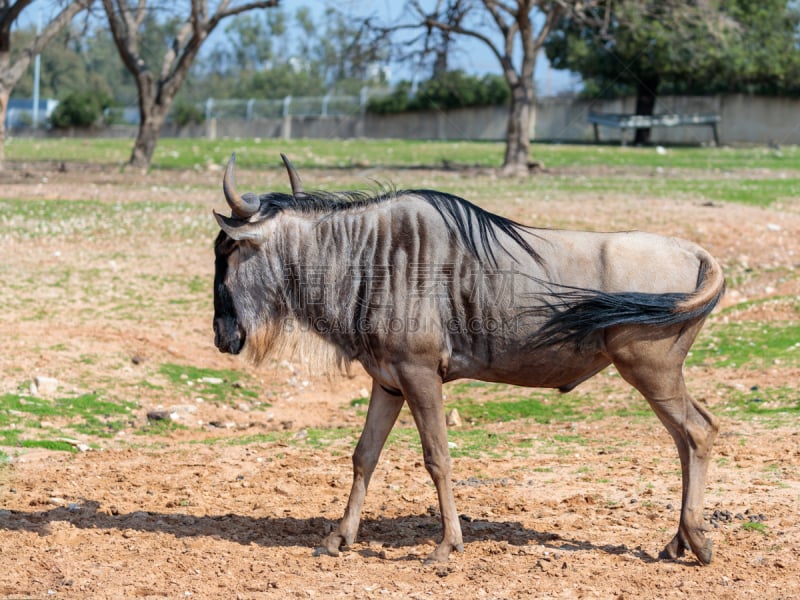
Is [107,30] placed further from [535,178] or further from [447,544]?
[447,544]

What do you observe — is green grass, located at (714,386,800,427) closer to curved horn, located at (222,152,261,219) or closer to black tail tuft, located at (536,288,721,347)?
black tail tuft, located at (536,288,721,347)

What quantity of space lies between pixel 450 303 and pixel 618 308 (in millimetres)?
1023

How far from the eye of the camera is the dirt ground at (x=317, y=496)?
5.94m

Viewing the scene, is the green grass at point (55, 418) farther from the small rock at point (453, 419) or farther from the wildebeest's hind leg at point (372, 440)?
the wildebeest's hind leg at point (372, 440)

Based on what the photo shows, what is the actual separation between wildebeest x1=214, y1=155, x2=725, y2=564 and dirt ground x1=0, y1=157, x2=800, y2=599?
1.32 ft

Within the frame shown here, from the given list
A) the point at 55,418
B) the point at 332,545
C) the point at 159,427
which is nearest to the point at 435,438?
the point at 332,545

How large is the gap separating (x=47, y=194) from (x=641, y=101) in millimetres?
34852

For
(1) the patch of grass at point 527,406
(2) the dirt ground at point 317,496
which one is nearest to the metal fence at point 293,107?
(2) the dirt ground at point 317,496

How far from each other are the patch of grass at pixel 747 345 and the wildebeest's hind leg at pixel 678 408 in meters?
5.23

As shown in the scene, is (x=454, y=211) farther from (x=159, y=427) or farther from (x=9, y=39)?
(x=9, y=39)

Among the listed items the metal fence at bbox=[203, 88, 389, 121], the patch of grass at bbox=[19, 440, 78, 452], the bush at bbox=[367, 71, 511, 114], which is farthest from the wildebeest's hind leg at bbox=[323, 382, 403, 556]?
the metal fence at bbox=[203, 88, 389, 121]

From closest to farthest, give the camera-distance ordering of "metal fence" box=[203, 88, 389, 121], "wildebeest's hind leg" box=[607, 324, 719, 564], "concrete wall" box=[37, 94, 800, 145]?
"wildebeest's hind leg" box=[607, 324, 719, 564], "concrete wall" box=[37, 94, 800, 145], "metal fence" box=[203, 88, 389, 121]

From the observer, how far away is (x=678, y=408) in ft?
20.5

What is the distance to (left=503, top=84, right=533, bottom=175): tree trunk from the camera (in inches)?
1103
